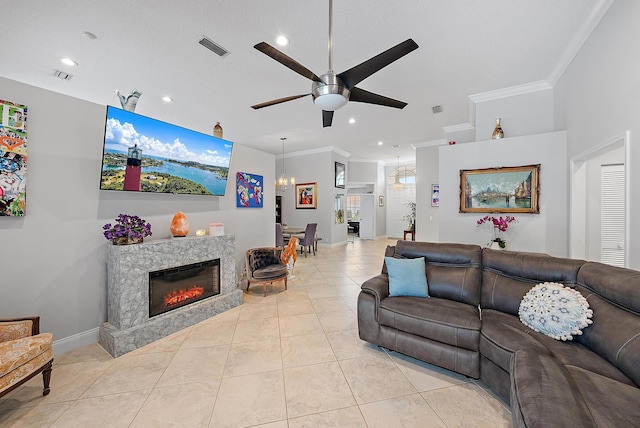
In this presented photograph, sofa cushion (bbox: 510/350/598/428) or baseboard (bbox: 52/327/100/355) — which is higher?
sofa cushion (bbox: 510/350/598/428)

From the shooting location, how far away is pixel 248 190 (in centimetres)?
436

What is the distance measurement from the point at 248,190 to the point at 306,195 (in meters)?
4.26

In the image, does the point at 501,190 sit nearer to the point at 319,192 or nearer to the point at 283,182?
the point at 319,192

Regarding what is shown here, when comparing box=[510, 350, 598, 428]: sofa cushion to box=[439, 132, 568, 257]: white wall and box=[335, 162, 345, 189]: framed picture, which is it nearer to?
box=[439, 132, 568, 257]: white wall

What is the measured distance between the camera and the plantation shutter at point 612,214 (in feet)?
9.46

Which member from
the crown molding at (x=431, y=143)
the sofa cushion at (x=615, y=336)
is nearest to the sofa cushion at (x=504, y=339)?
the sofa cushion at (x=615, y=336)

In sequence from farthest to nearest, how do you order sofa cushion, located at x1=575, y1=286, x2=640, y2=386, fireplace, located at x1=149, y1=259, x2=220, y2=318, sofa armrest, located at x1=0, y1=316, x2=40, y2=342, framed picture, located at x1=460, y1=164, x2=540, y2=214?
1. framed picture, located at x1=460, y1=164, x2=540, y2=214
2. fireplace, located at x1=149, y1=259, x2=220, y2=318
3. sofa armrest, located at x1=0, y1=316, x2=40, y2=342
4. sofa cushion, located at x1=575, y1=286, x2=640, y2=386

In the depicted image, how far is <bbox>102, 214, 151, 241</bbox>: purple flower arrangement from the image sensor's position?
2492mm

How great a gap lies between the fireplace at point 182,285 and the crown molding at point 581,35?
199 inches

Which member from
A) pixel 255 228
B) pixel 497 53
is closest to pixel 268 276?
pixel 255 228

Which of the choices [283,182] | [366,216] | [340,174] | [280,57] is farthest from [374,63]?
[366,216]

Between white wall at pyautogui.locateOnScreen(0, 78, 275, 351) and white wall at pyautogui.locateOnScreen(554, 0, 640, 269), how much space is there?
191 inches

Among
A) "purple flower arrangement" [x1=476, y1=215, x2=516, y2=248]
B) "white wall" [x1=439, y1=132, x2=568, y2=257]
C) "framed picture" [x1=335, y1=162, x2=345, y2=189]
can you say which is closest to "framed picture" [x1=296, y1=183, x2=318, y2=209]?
"framed picture" [x1=335, y1=162, x2=345, y2=189]

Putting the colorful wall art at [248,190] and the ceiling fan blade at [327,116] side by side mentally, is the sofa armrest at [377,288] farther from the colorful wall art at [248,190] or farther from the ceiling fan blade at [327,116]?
the colorful wall art at [248,190]
